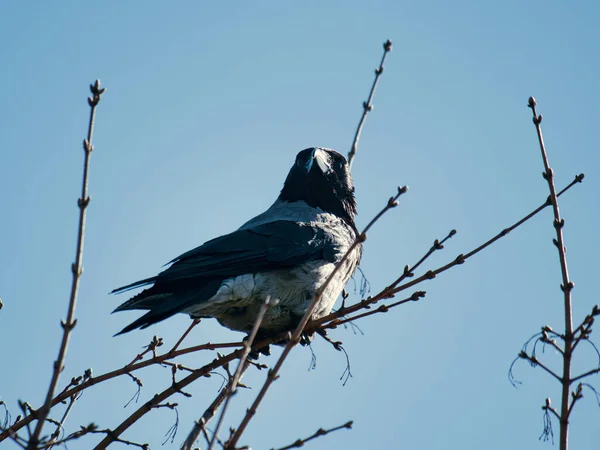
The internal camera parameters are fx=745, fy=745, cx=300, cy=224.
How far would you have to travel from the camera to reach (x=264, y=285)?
5316 millimetres

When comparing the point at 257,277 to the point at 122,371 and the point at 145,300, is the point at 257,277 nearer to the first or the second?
the point at 145,300

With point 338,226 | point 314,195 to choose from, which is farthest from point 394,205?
point 314,195

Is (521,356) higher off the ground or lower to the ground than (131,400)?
lower

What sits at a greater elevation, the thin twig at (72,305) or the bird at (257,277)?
the bird at (257,277)

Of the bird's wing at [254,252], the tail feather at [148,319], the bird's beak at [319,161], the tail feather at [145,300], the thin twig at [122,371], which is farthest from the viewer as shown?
the bird's beak at [319,161]

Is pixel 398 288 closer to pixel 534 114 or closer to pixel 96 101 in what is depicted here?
pixel 534 114

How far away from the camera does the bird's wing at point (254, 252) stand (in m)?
5.11

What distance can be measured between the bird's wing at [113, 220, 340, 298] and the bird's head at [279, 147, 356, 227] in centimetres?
78

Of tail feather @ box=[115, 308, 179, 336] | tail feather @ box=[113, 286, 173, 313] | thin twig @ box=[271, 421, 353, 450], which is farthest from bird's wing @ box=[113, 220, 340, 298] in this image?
thin twig @ box=[271, 421, 353, 450]

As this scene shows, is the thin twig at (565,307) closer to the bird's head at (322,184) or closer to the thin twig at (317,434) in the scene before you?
the thin twig at (317,434)

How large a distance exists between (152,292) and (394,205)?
2.46 meters

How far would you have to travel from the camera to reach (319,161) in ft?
21.8

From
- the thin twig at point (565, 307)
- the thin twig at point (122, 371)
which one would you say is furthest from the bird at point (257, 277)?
the thin twig at point (565, 307)

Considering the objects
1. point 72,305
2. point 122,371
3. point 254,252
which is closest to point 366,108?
point 254,252
